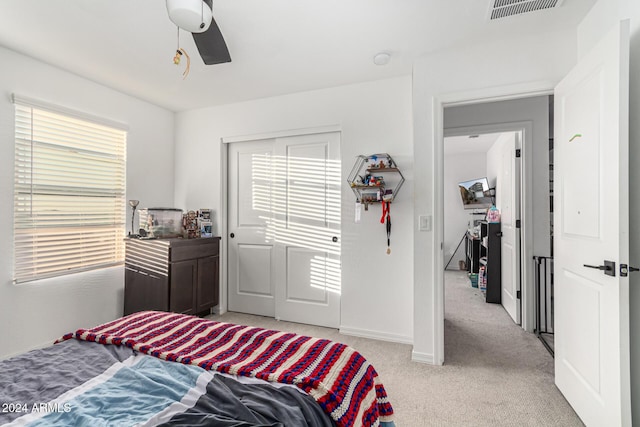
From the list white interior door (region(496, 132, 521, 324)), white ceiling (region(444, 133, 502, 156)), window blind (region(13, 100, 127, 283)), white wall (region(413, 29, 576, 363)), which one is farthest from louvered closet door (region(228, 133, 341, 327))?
white ceiling (region(444, 133, 502, 156))

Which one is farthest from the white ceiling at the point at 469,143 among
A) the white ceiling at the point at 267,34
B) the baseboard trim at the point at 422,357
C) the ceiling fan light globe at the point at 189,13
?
the ceiling fan light globe at the point at 189,13

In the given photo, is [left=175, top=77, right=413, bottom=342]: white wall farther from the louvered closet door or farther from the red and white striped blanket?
the red and white striped blanket

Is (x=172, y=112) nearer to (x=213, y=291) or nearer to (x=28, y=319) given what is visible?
(x=213, y=291)

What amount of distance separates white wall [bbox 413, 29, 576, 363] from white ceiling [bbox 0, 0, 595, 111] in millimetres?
120

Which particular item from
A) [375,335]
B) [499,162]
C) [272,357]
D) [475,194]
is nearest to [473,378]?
[375,335]

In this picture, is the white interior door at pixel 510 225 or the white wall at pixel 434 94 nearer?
the white wall at pixel 434 94

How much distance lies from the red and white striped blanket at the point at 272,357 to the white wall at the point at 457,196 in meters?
5.96

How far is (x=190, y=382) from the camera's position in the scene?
115cm

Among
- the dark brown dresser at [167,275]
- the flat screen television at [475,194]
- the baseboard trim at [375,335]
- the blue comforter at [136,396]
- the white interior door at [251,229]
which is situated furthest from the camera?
the flat screen television at [475,194]

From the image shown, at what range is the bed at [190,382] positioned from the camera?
963 millimetres

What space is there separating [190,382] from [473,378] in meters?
2.01

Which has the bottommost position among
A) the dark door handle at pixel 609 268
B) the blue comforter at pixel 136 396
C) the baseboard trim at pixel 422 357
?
the baseboard trim at pixel 422 357

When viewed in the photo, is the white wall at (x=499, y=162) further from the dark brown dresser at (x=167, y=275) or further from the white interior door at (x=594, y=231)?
the dark brown dresser at (x=167, y=275)

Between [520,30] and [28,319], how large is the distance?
4334 millimetres
